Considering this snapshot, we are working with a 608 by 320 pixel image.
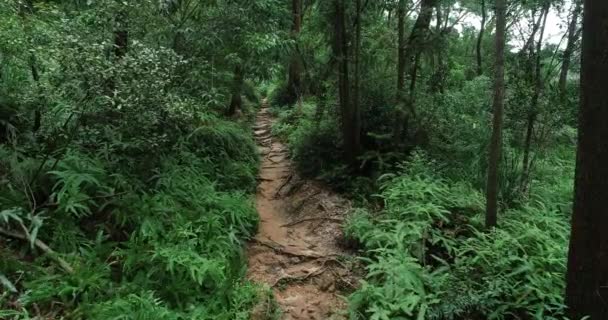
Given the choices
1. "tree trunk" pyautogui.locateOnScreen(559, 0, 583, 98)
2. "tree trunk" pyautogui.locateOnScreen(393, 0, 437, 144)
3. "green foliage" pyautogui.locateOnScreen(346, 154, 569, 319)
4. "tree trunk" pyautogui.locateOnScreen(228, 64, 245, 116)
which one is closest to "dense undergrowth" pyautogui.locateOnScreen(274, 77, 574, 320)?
"green foliage" pyautogui.locateOnScreen(346, 154, 569, 319)

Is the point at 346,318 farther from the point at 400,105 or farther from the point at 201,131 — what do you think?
the point at 201,131

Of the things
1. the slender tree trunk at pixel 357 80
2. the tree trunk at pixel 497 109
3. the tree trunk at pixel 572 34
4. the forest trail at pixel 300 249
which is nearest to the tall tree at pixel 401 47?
the slender tree trunk at pixel 357 80

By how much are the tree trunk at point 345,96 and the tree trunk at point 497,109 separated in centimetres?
340

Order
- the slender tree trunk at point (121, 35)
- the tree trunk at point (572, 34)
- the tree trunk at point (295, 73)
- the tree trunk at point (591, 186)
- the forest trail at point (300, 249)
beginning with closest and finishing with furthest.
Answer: the tree trunk at point (591, 186), the forest trail at point (300, 249), the slender tree trunk at point (121, 35), the tree trunk at point (572, 34), the tree trunk at point (295, 73)

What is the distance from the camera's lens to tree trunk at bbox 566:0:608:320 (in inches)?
145

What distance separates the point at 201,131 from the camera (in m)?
8.94

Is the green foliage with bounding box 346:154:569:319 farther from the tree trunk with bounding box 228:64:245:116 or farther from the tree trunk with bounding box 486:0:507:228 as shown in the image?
the tree trunk with bounding box 228:64:245:116

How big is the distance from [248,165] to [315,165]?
1521mm

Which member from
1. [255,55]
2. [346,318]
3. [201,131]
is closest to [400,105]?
[255,55]

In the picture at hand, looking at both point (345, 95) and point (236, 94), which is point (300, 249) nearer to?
point (345, 95)

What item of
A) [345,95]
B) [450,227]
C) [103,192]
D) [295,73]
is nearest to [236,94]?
[295,73]

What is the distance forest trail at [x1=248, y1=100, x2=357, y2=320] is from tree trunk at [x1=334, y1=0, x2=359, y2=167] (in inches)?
43.3

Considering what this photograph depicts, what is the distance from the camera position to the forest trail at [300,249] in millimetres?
5066

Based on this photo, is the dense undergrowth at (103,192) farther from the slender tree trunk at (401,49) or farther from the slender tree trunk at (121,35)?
the slender tree trunk at (401,49)
